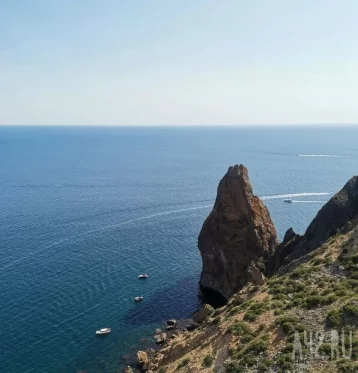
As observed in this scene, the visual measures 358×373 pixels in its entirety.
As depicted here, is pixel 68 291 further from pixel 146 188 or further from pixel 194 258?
pixel 146 188

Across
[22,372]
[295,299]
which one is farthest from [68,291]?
[295,299]

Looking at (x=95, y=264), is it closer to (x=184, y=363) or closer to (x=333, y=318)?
(x=184, y=363)

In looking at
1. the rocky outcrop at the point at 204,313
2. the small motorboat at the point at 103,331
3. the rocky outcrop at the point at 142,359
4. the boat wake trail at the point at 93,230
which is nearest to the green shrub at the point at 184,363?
the rocky outcrop at the point at 142,359

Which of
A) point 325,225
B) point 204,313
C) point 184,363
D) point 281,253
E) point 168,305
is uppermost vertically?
point 325,225

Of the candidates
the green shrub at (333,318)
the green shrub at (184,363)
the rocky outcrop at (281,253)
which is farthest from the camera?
→ the rocky outcrop at (281,253)

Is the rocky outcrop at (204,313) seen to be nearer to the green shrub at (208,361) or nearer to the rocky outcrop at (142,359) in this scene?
the rocky outcrop at (142,359)

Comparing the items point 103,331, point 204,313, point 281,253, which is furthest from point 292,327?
point 281,253
